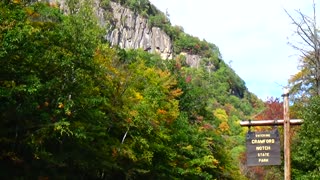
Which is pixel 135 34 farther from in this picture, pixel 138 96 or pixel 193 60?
pixel 138 96

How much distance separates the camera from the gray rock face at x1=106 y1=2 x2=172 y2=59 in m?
124

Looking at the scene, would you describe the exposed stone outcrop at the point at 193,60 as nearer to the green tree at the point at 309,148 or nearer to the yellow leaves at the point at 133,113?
the yellow leaves at the point at 133,113

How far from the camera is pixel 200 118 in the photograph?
4569cm

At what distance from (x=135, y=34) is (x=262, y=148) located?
122 meters

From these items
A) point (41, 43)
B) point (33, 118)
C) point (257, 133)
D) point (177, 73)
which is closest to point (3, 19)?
point (41, 43)

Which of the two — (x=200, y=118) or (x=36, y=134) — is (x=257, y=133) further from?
(x=200, y=118)

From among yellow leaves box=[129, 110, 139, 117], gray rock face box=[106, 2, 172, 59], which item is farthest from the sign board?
gray rock face box=[106, 2, 172, 59]

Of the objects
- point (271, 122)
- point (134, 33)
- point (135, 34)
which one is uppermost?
point (134, 33)

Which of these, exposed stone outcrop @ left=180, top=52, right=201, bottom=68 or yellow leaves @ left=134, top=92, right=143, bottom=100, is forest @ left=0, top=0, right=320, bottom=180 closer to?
yellow leaves @ left=134, top=92, right=143, bottom=100

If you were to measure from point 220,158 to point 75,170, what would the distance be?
19491mm

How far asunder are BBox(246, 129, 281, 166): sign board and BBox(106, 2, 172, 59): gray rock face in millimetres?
107464

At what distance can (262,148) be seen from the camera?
11352 millimetres

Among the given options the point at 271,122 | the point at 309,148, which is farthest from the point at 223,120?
the point at 271,122

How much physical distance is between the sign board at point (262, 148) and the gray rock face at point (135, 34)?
107464 mm
